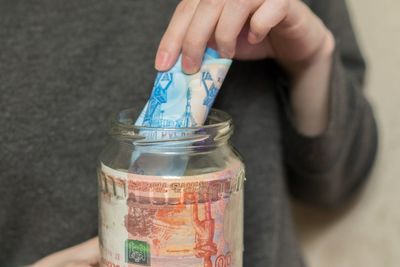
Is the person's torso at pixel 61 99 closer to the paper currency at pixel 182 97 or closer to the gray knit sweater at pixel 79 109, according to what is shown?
the gray knit sweater at pixel 79 109

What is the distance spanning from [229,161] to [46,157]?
0.22 m

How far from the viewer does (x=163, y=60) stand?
53 cm

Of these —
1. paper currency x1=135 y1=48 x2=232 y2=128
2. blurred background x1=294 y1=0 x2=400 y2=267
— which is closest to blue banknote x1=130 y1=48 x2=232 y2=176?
paper currency x1=135 y1=48 x2=232 y2=128

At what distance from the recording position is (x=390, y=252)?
84 cm

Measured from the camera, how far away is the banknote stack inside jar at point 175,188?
1.55 ft

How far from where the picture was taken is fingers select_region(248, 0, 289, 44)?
54 cm

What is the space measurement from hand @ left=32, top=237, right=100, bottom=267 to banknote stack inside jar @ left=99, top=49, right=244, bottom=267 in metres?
0.07

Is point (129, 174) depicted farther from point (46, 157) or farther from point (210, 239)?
point (46, 157)

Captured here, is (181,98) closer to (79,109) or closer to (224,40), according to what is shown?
(224,40)

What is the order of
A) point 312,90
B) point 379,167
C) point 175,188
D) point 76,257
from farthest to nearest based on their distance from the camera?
point 379,167
point 312,90
point 76,257
point 175,188

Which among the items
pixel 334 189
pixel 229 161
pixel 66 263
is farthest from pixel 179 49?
pixel 334 189

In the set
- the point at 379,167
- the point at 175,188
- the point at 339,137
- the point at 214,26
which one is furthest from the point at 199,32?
the point at 379,167

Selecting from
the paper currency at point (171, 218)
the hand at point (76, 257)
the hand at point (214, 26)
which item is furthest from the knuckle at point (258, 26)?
the hand at point (76, 257)

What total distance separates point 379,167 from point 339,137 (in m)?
0.12
